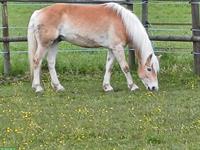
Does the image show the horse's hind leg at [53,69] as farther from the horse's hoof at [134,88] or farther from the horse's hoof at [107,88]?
the horse's hoof at [134,88]

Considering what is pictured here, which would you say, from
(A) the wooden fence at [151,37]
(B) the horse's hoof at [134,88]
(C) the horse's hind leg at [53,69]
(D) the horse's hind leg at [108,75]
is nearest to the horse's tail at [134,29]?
(D) the horse's hind leg at [108,75]

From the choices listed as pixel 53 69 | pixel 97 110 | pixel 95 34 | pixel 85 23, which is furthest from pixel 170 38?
pixel 97 110

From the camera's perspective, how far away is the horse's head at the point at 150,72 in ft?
29.3

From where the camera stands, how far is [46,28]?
9.06m

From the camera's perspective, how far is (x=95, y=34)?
30.3 ft

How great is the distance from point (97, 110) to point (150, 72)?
1.96 m

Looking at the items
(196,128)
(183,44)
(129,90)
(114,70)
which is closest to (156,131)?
(196,128)

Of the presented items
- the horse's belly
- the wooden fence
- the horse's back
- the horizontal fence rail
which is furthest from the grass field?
the horse's back

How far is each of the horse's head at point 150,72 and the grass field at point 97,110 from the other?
0.49 feet

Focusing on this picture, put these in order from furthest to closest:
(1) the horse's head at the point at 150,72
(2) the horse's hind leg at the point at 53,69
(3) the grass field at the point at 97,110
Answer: (2) the horse's hind leg at the point at 53,69
(1) the horse's head at the point at 150,72
(3) the grass field at the point at 97,110

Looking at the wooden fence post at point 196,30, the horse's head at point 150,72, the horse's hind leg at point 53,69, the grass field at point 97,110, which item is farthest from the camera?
the wooden fence post at point 196,30

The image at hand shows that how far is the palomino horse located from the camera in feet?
29.6

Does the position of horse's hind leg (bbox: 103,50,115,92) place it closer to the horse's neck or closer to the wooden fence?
the horse's neck

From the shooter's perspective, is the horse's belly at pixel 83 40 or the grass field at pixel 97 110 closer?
the grass field at pixel 97 110
